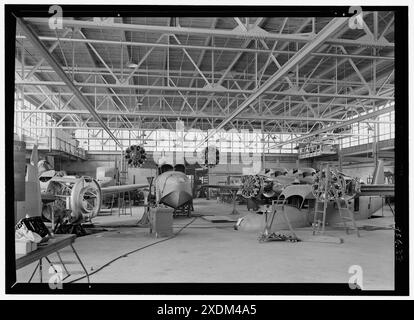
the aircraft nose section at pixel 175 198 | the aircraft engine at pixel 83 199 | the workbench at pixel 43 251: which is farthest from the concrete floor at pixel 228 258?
the aircraft nose section at pixel 175 198

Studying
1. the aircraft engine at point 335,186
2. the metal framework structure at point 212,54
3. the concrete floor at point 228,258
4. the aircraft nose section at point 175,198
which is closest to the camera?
the concrete floor at point 228,258

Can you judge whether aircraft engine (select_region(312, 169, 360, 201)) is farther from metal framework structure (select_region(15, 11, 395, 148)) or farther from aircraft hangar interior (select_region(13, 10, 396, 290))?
metal framework structure (select_region(15, 11, 395, 148))

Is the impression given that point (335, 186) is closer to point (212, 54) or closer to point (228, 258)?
point (228, 258)

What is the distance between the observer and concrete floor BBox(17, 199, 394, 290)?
672 cm

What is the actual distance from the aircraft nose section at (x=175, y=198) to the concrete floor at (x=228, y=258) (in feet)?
10.1

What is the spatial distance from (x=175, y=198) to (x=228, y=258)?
7.67m

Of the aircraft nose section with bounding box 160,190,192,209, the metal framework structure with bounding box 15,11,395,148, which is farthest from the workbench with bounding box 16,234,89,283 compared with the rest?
the aircraft nose section with bounding box 160,190,192,209

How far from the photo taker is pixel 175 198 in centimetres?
1587

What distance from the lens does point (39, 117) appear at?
29.4 m

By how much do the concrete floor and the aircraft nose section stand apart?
10.1 feet

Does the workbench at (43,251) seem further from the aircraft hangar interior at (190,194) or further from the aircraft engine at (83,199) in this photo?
the aircraft engine at (83,199)

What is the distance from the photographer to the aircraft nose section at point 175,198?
15.8 metres

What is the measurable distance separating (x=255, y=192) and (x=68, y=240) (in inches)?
423

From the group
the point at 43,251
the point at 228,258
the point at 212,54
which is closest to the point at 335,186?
the point at 228,258
